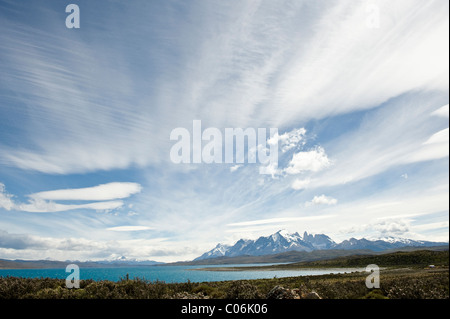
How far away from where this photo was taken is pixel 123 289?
57.2 ft

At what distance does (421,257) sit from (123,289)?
150m
